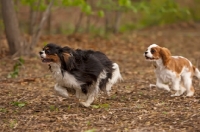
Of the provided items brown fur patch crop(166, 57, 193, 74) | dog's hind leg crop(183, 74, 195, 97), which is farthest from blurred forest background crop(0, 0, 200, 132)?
brown fur patch crop(166, 57, 193, 74)

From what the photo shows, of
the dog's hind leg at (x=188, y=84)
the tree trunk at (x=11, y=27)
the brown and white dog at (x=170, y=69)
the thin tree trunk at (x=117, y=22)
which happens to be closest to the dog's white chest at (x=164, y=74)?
the brown and white dog at (x=170, y=69)

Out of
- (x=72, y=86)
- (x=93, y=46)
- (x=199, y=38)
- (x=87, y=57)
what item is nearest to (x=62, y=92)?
(x=72, y=86)

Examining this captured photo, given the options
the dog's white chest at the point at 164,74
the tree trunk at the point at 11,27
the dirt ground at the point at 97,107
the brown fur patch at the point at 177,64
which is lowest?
the dirt ground at the point at 97,107

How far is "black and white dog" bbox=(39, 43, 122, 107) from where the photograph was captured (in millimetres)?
7758

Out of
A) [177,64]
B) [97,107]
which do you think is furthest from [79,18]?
[97,107]

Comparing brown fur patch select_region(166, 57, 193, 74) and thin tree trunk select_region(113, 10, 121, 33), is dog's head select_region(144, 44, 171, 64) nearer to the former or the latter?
brown fur patch select_region(166, 57, 193, 74)

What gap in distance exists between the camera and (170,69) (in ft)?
29.0

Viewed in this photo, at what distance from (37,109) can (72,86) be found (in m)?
0.76

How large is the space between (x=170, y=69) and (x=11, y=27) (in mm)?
6122

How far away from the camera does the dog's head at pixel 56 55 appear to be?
770 cm

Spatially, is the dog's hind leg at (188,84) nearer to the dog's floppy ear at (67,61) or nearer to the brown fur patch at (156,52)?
the brown fur patch at (156,52)

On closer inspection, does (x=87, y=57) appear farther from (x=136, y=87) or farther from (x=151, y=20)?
(x=151, y=20)

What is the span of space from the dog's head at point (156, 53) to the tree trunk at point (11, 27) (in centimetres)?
581

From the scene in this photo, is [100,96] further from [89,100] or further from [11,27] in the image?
[11,27]
